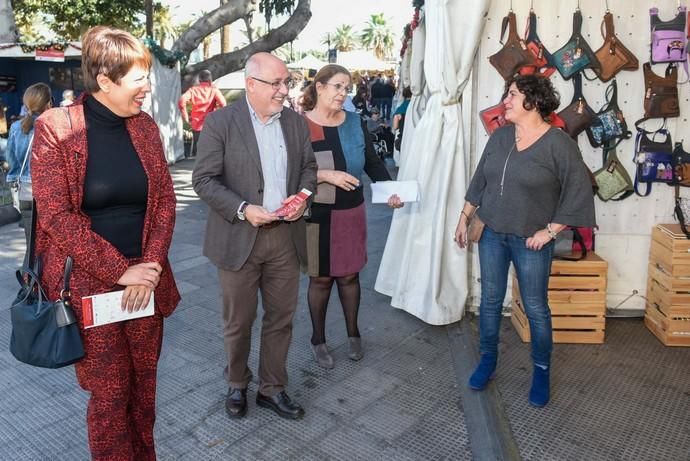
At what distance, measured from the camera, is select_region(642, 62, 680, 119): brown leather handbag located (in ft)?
14.1

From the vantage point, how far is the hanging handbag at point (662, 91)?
4.30 metres

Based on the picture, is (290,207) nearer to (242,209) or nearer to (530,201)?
(242,209)

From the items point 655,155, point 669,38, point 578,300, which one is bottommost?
point 578,300

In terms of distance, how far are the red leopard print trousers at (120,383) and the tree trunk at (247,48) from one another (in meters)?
14.5

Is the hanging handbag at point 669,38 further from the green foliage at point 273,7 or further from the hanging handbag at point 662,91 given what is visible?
the green foliage at point 273,7

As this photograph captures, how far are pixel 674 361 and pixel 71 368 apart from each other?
396 cm

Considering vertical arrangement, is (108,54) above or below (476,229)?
above

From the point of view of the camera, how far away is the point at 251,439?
3086 mm

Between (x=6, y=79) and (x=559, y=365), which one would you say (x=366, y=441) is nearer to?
(x=559, y=365)

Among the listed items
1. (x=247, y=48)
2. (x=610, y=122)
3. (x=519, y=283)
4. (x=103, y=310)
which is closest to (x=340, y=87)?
(x=519, y=283)

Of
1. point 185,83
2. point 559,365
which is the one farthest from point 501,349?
point 185,83

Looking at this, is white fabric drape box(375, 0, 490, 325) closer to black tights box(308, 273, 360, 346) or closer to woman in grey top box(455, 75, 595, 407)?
black tights box(308, 273, 360, 346)

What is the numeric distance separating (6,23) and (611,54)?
38.2 feet

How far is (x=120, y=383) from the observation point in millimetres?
2277
